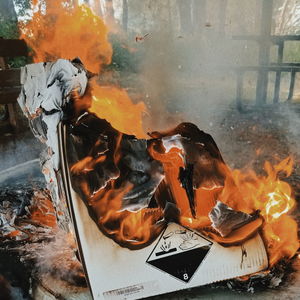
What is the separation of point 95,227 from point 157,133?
2.83ft

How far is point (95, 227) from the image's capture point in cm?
205

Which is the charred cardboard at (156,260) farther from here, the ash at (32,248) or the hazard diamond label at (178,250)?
the ash at (32,248)

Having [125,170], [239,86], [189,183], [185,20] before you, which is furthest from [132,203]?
[185,20]

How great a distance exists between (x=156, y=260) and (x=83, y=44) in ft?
23.6

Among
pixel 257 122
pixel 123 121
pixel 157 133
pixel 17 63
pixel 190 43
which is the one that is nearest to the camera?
pixel 157 133

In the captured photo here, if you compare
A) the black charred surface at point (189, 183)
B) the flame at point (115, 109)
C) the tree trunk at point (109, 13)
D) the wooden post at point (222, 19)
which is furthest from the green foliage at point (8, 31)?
the black charred surface at point (189, 183)

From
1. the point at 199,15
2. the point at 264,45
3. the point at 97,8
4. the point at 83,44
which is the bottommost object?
the point at 264,45

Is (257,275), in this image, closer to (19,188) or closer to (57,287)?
(57,287)

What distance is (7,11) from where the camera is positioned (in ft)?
29.9

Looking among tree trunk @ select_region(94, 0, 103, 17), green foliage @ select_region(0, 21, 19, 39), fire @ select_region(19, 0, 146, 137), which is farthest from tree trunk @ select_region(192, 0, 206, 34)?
green foliage @ select_region(0, 21, 19, 39)

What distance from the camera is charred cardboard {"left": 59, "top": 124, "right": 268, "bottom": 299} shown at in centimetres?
205

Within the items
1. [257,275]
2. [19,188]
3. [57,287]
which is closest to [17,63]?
[19,188]

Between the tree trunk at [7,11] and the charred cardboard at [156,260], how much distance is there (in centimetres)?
852

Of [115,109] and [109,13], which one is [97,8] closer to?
[109,13]
